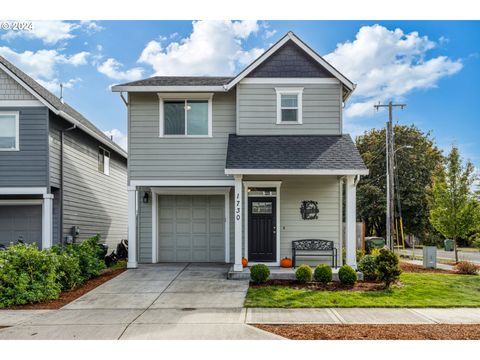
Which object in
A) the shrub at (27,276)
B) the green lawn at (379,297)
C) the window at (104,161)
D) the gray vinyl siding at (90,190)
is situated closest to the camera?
the green lawn at (379,297)

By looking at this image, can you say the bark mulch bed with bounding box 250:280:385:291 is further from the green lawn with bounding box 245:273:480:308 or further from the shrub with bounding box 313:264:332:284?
the green lawn with bounding box 245:273:480:308

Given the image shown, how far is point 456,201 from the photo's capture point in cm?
1656

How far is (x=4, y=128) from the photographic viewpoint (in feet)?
44.8

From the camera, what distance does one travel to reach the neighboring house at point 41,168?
13505 millimetres

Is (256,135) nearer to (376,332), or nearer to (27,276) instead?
(27,276)

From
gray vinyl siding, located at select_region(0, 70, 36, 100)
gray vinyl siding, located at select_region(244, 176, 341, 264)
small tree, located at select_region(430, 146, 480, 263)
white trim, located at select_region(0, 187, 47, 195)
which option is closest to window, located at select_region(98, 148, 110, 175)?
white trim, located at select_region(0, 187, 47, 195)

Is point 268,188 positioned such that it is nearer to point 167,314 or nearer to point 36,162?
point 167,314

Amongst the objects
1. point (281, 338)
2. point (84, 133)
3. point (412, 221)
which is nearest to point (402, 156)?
point (412, 221)

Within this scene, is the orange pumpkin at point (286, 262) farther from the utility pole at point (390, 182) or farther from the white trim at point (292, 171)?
the utility pole at point (390, 182)

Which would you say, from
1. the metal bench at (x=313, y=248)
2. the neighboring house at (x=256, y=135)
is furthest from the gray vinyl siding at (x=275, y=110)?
the metal bench at (x=313, y=248)

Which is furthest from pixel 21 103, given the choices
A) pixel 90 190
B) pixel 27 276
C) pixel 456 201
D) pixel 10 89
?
pixel 456 201

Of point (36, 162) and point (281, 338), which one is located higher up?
point (36, 162)

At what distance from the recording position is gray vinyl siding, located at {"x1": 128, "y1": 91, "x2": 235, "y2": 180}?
13.8m

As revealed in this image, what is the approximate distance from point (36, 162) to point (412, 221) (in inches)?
1093
